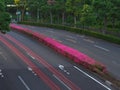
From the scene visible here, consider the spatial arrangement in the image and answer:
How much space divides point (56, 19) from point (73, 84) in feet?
276

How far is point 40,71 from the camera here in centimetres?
4394

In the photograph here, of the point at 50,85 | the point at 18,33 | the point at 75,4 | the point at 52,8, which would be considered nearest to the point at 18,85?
the point at 50,85

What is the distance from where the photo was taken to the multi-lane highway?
36781 millimetres

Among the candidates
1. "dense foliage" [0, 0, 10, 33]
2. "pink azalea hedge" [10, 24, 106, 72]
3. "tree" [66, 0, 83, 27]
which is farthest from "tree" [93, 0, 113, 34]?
"dense foliage" [0, 0, 10, 33]

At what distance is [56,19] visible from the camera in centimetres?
12044

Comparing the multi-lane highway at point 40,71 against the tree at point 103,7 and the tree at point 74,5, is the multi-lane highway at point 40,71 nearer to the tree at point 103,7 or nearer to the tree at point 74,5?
the tree at point 103,7

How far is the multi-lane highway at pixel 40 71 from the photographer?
36781 millimetres

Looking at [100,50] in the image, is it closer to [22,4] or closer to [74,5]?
[74,5]

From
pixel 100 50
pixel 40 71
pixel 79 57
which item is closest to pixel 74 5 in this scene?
pixel 100 50

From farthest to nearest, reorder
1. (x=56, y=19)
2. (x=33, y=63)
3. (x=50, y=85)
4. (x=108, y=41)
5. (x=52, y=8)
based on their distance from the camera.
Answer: (x=56, y=19)
(x=52, y=8)
(x=108, y=41)
(x=33, y=63)
(x=50, y=85)

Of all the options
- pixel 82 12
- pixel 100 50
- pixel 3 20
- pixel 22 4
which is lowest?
pixel 100 50

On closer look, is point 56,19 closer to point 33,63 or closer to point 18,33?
point 18,33

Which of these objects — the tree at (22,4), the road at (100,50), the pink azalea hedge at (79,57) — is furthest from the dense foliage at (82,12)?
the pink azalea hedge at (79,57)

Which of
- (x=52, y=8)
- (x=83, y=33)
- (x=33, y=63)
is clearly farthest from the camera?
(x=52, y=8)
